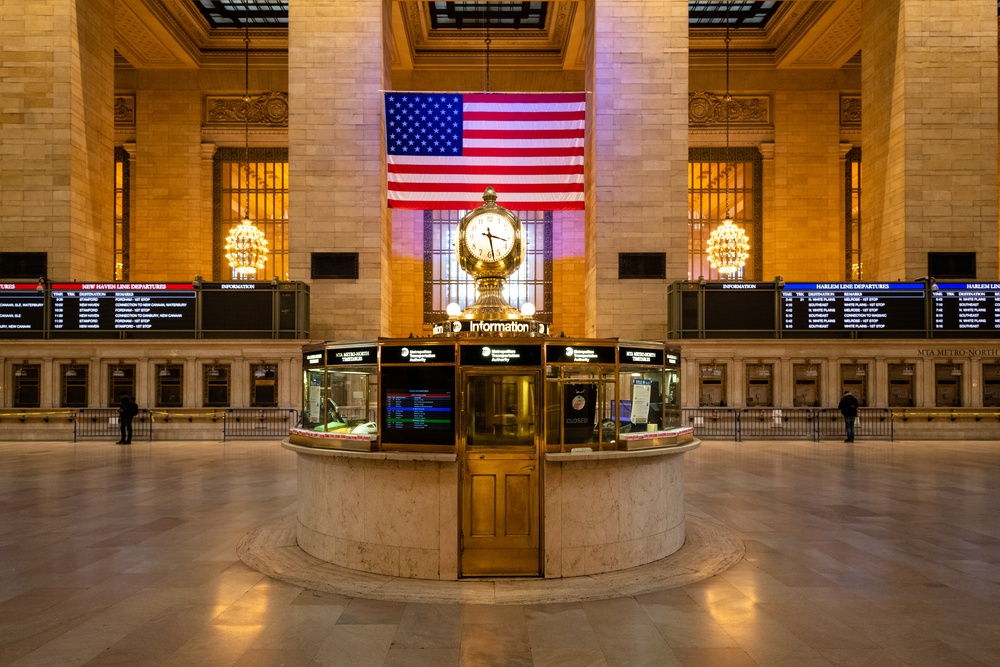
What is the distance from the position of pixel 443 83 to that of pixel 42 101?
16915 mm

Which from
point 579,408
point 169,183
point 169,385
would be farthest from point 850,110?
point 169,183

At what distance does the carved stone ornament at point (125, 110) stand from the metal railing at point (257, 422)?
19.6m

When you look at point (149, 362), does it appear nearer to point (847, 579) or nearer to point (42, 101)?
point (42, 101)

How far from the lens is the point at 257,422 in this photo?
2167 cm

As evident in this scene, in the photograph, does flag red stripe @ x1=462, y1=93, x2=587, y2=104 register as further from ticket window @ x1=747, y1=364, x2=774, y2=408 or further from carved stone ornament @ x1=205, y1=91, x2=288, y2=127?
carved stone ornament @ x1=205, y1=91, x2=288, y2=127

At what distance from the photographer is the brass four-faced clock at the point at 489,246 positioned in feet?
28.3

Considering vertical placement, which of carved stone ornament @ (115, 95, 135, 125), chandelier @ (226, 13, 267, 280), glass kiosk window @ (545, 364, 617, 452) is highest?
carved stone ornament @ (115, 95, 135, 125)

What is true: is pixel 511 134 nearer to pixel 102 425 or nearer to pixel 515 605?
pixel 515 605

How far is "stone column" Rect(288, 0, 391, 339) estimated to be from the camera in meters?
22.5

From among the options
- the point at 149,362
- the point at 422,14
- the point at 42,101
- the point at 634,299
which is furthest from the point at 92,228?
the point at 634,299

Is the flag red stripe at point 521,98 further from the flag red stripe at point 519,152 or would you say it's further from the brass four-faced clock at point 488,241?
the brass four-faced clock at point 488,241

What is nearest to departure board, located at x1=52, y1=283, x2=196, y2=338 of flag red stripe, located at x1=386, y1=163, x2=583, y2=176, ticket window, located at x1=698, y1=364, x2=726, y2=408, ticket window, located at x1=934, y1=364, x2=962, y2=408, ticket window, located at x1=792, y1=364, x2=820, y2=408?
flag red stripe, located at x1=386, y1=163, x2=583, y2=176

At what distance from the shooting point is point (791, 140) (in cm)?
3247

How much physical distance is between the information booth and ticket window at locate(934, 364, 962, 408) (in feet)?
63.3
